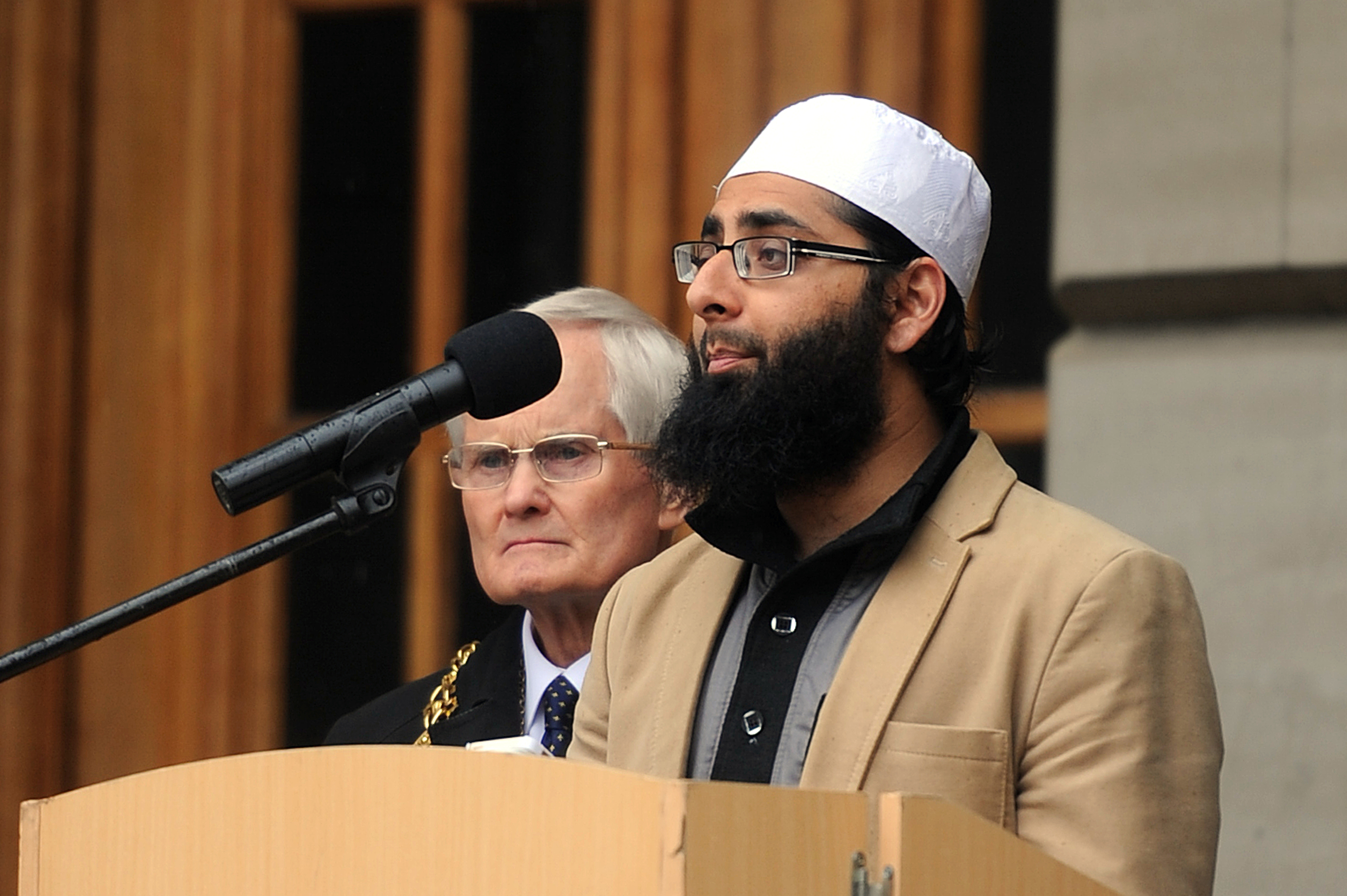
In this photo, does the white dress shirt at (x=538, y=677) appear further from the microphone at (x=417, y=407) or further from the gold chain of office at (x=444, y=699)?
the microphone at (x=417, y=407)

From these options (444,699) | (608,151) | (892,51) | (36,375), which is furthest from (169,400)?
(892,51)

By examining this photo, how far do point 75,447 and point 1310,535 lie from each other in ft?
9.88

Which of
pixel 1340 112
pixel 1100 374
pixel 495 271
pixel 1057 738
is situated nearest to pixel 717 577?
pixel 1057 738

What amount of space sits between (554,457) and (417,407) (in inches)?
46.2

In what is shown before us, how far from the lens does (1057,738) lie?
2.23m

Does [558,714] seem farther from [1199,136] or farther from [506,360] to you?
[1199,136]

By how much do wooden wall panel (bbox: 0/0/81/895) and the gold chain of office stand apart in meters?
1.71

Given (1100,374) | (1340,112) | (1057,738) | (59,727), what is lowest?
(59,727)

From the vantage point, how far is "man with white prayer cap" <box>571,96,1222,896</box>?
87.8 inches

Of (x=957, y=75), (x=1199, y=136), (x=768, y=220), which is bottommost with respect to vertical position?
(x=768, y=220)

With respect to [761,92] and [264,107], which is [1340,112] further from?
[264,107]

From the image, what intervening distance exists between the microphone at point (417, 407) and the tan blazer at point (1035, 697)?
51cm

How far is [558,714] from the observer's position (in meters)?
3.24

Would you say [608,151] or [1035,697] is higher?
[608,151]
